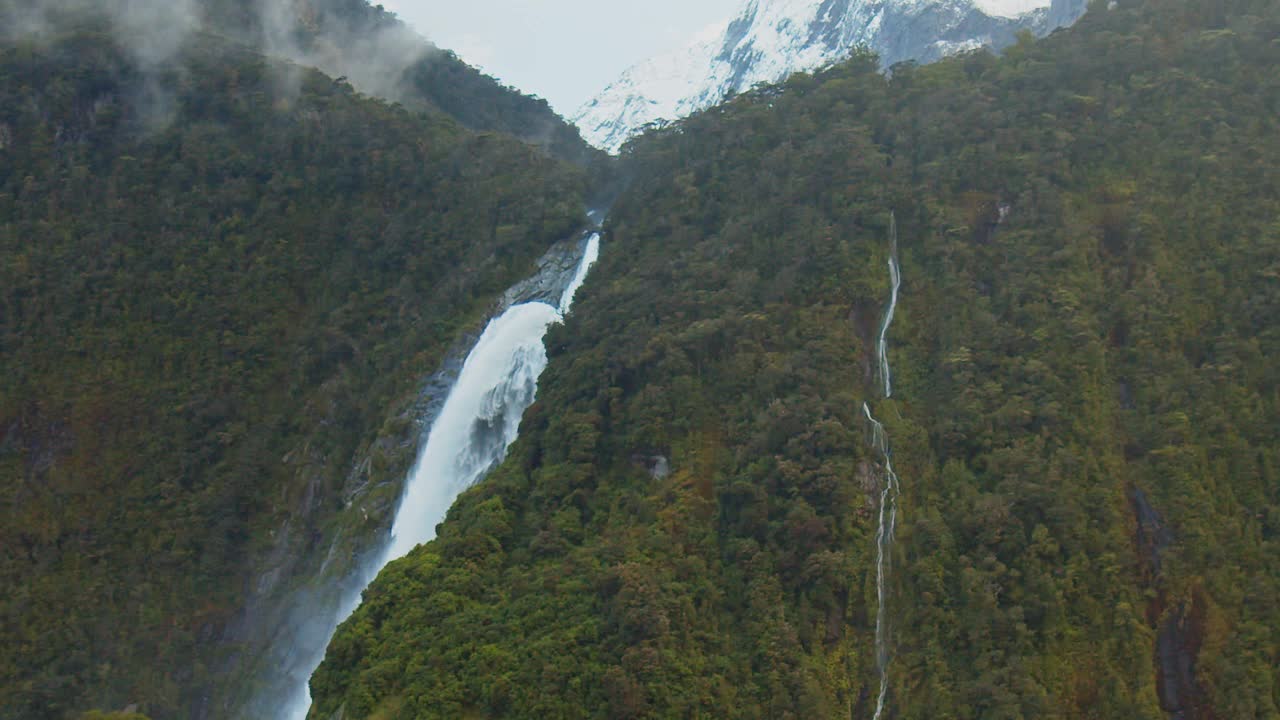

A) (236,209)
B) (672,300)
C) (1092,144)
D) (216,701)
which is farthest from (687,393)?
(236,209)

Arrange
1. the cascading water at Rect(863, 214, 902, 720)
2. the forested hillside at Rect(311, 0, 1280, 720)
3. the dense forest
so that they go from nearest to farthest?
the forested hillside at Rect(311, 0, 1280, 720)
the dense forest
the cascading water at Rect(863, 214, 902, 720)

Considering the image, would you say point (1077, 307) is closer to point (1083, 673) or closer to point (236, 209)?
point (1083, 673)

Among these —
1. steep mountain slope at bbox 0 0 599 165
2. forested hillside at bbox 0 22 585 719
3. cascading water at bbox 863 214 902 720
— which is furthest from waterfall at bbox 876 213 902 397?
steep mountain slope at bbox 0 0 599 165

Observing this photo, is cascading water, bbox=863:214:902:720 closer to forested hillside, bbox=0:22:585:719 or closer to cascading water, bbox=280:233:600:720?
cascading water, bbox=280:233:600:720

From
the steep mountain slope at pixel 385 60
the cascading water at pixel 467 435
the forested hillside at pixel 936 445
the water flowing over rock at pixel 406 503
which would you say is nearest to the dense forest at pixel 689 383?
the forested hillside at pixel 936 445

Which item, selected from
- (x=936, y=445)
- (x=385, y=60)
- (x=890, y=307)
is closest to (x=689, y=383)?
(x=890, y=307)

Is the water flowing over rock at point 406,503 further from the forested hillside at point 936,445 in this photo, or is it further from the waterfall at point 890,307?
the waterfall at point 890,307

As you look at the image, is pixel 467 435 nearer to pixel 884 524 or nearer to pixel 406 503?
pixel 406 503
